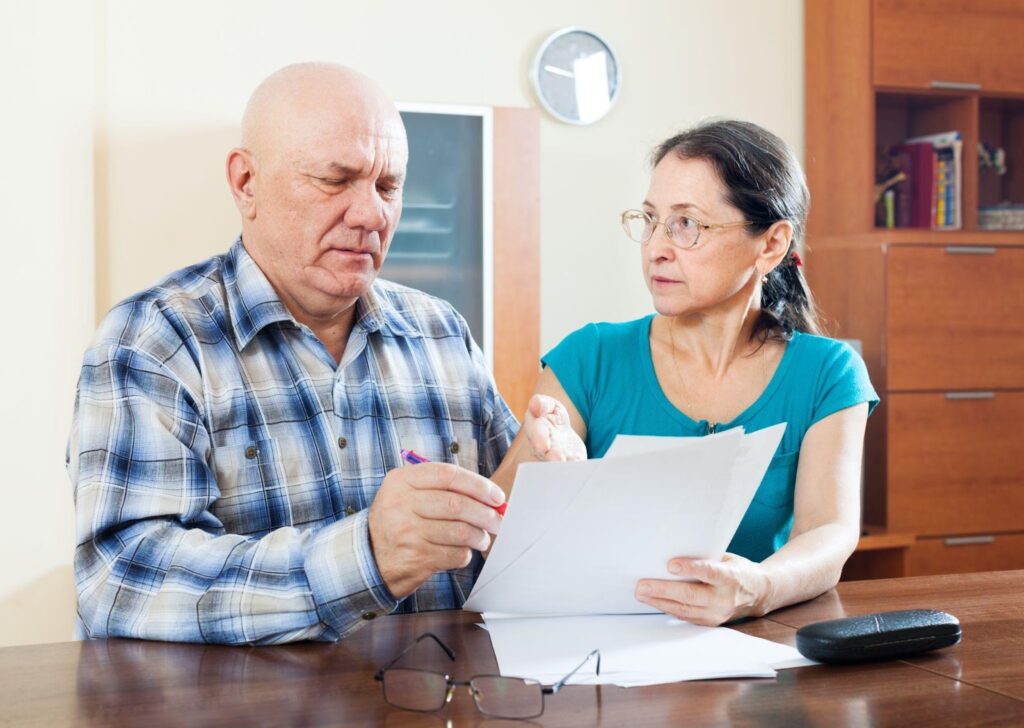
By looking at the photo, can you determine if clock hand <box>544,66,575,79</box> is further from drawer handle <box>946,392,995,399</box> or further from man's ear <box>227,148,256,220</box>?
man's ear <box>227,148,256,220</box>

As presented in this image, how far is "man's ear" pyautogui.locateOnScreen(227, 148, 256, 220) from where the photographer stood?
1.60 m

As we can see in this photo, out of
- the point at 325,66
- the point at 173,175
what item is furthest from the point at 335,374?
the point at 173,175

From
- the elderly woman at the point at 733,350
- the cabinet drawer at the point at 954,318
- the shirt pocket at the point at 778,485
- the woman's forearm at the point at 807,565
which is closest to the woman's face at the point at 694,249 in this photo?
the elderly woman at the point at 733,350

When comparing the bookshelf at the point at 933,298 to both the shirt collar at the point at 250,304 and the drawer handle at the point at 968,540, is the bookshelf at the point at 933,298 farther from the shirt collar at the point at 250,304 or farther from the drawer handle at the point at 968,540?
the shirt collar at the point at 250,304

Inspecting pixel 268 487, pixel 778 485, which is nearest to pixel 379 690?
pixel 268 487

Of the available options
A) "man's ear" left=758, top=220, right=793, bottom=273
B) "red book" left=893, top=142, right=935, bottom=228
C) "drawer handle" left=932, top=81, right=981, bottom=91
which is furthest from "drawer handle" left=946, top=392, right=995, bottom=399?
"man's ear" left=758, top=220, right=793, bottom=273

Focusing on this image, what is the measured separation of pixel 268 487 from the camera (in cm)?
150

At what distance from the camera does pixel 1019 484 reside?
12.4 feet

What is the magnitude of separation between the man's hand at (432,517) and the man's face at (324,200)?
0.49 m

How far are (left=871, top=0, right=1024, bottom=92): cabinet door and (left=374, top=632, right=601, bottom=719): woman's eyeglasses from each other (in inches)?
127

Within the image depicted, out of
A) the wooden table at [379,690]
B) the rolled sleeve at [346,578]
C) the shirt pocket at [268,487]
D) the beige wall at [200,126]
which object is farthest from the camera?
the beige wall at [200,126]

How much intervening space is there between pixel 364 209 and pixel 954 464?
270 centimetres

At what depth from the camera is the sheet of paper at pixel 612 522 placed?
1.10 m

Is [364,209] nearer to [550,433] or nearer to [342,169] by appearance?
[342,169]
